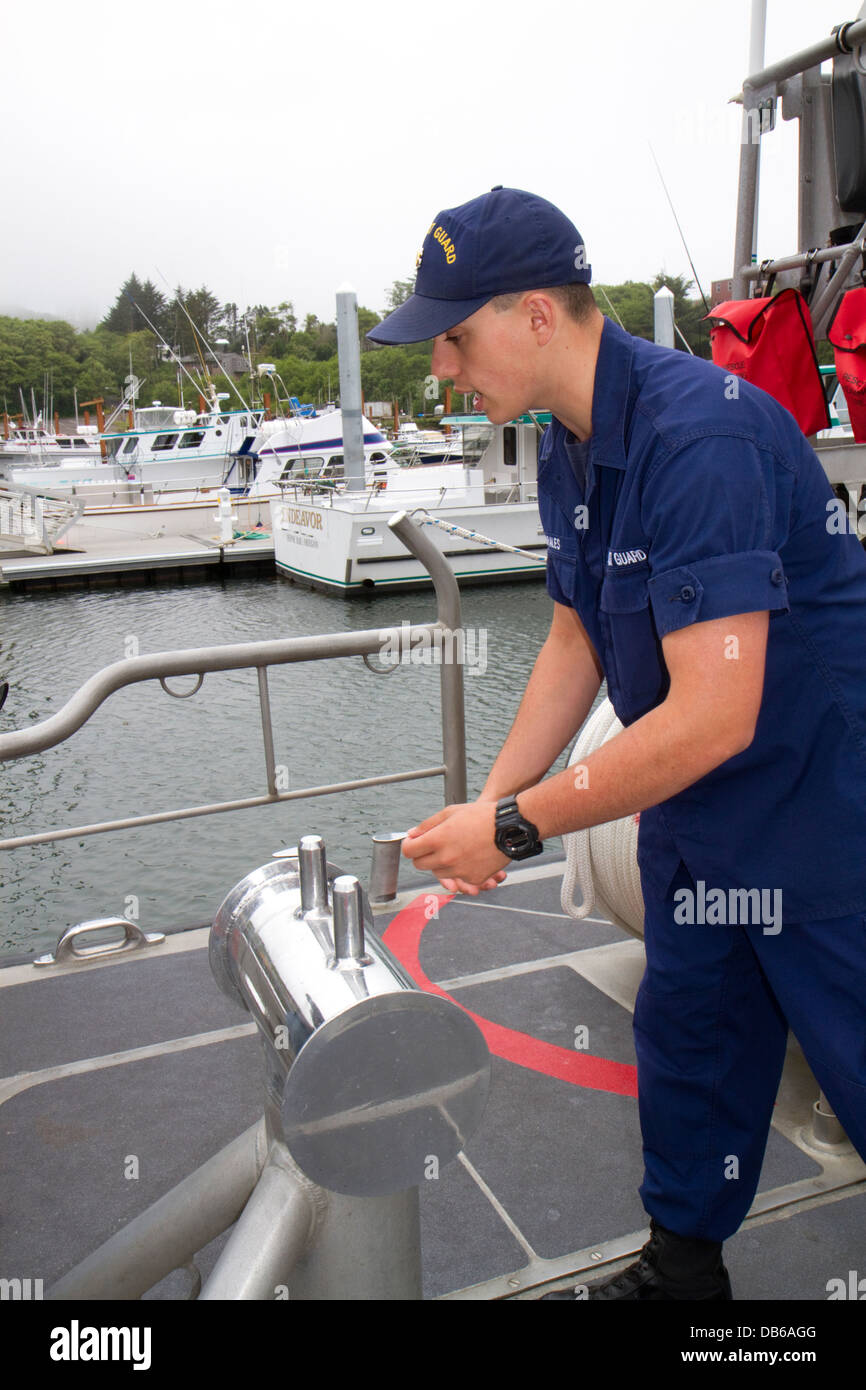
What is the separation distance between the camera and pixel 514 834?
4.67 feet

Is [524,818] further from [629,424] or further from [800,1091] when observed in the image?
[800,1091]

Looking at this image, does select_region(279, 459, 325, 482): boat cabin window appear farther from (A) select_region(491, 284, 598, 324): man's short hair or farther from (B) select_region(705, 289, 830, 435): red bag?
(A) select_region(491, 284, 598, 324): man's short hair

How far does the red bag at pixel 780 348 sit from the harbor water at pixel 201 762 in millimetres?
1504

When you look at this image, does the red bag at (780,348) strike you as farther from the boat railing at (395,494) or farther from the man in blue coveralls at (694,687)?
the boat railing at (395,494)

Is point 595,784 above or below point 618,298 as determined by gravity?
below

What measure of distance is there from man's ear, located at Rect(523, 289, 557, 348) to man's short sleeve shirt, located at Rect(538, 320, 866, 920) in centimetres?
9

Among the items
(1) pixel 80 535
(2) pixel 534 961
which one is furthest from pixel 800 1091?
(1) pixel 80 535

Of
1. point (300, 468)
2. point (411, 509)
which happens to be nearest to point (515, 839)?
point (411, 509)

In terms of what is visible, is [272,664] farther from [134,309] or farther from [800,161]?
[134,309]

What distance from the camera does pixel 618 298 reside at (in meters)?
71.3

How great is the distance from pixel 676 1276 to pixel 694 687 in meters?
1.06
